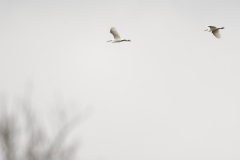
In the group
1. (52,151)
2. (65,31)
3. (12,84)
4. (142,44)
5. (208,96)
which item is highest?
(65,31)

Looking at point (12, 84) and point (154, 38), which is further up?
point (154, 38)

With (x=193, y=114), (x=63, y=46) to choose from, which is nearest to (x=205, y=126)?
(x=193, y=114)

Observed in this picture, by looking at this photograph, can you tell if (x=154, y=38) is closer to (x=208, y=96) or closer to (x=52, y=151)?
(x=208, y=96)

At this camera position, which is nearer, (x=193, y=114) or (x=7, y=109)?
(x=7, y=109)

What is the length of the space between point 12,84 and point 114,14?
1234 mm

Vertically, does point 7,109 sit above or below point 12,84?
below

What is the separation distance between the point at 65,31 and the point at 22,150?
1240 millimetres

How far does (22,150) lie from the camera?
10.9 ft

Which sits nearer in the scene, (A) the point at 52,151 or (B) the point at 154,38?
(A) the point at 52,151

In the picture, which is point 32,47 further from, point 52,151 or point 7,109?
point 52,151

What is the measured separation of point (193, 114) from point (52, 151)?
1.46m

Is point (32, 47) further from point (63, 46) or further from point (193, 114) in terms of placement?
point (193, 114)

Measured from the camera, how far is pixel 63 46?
11.5 ft

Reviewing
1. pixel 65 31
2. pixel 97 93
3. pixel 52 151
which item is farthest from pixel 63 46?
pixel 52 151
